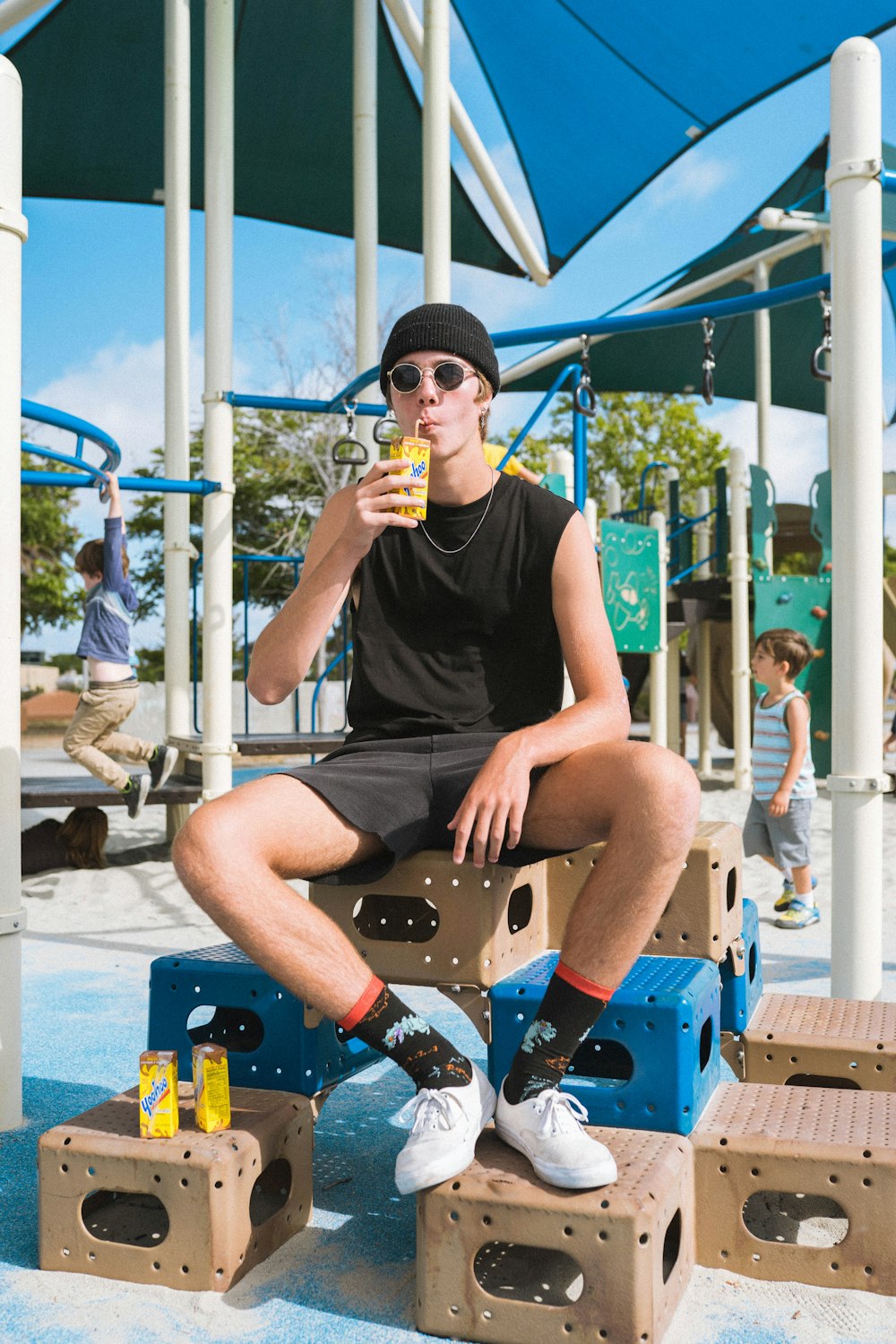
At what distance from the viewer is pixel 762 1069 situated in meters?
2.77

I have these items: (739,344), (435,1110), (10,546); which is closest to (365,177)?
(10,546)

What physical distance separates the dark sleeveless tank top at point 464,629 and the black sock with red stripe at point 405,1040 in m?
0.63

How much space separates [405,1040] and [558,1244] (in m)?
0.42

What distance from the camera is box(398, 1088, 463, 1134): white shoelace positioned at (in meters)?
2.03

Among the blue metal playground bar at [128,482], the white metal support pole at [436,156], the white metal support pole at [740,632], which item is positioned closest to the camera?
the white metal support pole at [436,156]

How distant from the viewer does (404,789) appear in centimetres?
237

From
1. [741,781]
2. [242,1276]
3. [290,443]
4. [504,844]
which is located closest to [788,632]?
[504,844]

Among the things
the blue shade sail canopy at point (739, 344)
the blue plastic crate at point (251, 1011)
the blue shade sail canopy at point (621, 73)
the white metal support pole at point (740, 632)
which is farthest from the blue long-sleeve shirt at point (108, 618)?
the blue shade sail canopy at point (739, 344)

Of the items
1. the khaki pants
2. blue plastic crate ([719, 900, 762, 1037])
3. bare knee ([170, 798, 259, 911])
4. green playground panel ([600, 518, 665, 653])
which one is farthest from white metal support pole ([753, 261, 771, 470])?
bare knee ([170, 798, 259, 911])

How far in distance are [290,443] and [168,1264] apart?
22015 mm

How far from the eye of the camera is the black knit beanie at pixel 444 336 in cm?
255

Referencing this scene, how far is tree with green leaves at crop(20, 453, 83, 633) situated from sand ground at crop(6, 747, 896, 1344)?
2555 cm

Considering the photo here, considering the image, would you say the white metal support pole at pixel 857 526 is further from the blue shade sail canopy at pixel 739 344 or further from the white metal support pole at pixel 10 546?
the blue shade sail canopy at pixel 739 344

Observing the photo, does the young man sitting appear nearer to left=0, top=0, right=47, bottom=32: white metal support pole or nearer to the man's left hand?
the man's left hand
